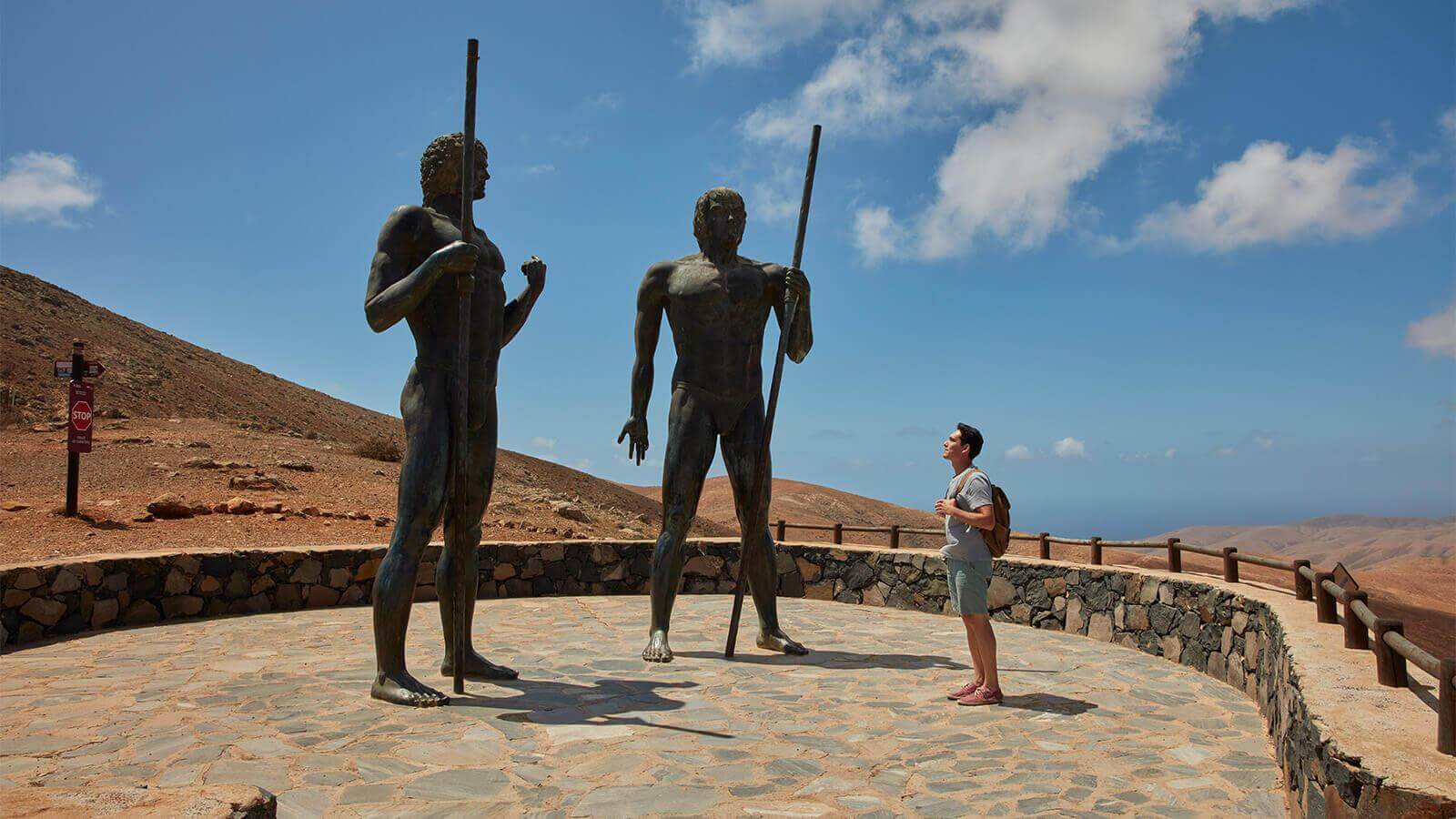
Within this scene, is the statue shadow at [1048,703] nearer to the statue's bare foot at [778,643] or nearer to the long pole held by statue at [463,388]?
the statue's bare foot at [778,643]

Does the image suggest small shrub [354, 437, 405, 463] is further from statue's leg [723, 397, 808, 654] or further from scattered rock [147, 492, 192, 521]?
statue's leg [723, 397, 808, 654]

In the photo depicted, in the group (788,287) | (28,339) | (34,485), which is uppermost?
(28,339)

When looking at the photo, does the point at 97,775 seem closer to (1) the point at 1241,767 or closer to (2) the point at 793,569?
(1) the point at 1241,767

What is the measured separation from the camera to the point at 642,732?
13.7 ft

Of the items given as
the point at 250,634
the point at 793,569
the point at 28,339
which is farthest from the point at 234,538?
the point at 28,339

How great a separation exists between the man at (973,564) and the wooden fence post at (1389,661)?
1.66 meters

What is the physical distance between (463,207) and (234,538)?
8859mm

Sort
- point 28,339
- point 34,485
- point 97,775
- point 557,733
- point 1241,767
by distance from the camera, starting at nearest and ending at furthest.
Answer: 1. point 97,775
2. point 1241,767
3. point 557,733
4. point 34,485
5. point 28,339

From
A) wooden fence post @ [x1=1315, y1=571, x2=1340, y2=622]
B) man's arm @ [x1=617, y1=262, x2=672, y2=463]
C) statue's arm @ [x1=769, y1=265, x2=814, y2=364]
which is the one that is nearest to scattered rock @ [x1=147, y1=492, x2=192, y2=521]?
man's arm @ [x1=617, y1=262, x2=672, y2=463]

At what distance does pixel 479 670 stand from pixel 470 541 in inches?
29.2

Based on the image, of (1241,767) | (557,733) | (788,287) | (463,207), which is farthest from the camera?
(788,287)

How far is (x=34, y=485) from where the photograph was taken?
1546 centimetres

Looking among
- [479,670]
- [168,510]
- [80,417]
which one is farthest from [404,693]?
[80,417]

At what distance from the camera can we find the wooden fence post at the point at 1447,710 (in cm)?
244
